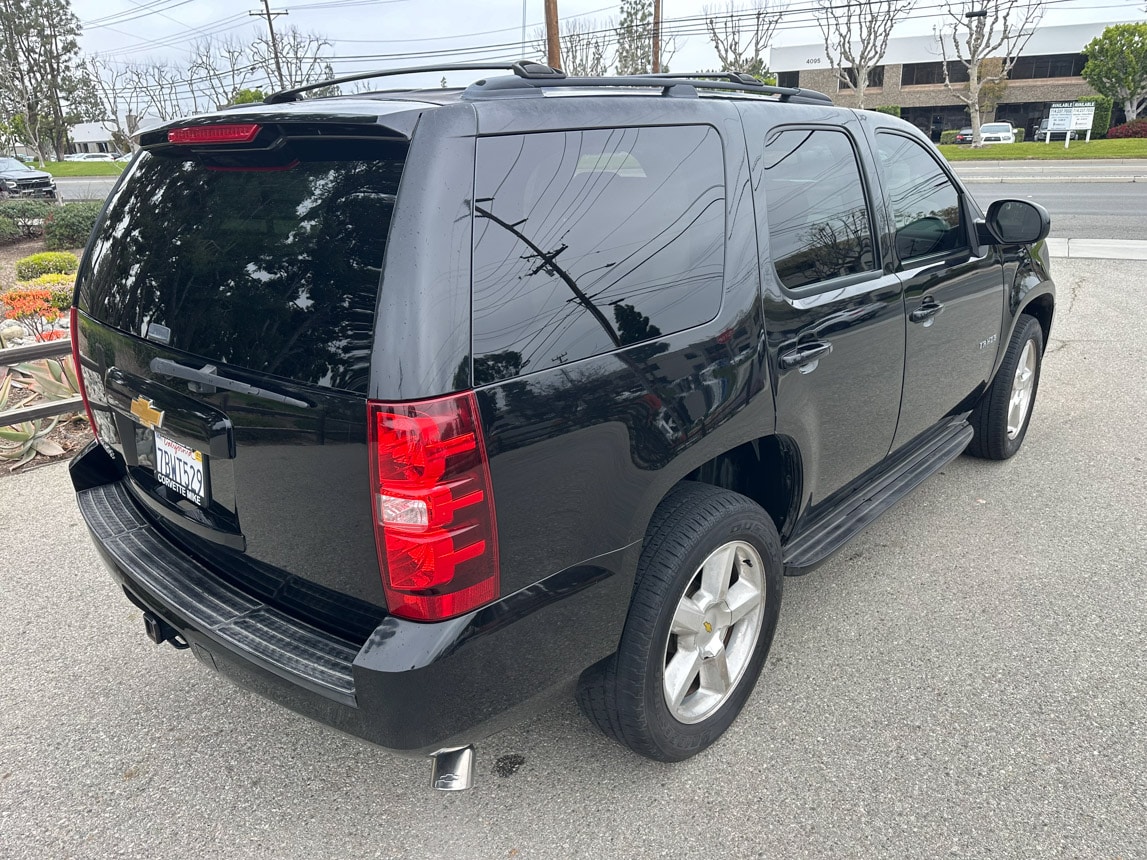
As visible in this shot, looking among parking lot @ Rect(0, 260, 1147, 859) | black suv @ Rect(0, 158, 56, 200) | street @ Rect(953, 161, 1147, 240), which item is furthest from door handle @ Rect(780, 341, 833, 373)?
black suv @ Rect(0, 158, 56, 200)

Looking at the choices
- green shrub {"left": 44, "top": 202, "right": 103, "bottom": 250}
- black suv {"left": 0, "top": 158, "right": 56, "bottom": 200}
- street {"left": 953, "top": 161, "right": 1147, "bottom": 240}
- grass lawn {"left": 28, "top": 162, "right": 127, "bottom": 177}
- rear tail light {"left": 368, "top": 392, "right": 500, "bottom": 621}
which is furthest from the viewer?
grass lawn {"left": 28, "top": 162, "right": 127, "bottom": 177}

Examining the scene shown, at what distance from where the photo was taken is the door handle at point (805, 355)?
2.56 metres

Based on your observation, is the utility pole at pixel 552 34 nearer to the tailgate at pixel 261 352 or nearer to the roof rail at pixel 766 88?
the roof rail at pixel 766 88

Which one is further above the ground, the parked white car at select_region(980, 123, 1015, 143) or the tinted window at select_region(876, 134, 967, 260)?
the tinted window at select_region(876, 134, 967, 260)

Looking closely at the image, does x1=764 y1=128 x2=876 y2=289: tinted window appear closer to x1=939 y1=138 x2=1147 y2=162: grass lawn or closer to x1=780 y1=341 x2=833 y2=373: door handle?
x1=780 y1=341 x2=833 y2=373: door handle

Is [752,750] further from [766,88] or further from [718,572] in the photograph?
[766,88]

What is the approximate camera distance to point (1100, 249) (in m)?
11.1

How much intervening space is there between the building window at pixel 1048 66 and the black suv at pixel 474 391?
6999cm

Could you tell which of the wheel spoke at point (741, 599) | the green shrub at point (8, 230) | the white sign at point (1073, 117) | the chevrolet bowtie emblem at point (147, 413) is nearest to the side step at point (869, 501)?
the wheel spoke at point (741, 599)

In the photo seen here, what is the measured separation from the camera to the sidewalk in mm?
10602

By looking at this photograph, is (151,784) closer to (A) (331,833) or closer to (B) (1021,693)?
(A) (331,833)

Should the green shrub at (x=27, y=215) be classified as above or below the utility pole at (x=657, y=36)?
below

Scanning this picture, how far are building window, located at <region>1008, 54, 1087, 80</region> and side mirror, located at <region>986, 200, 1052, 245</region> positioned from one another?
223 feet

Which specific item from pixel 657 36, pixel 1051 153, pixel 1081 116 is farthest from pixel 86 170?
pixel 1081 116
